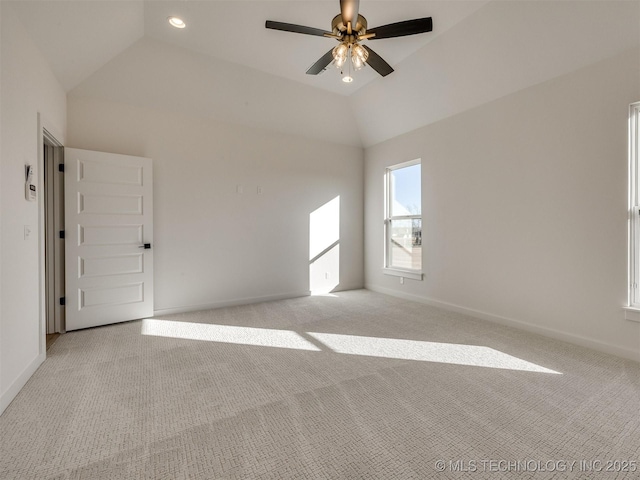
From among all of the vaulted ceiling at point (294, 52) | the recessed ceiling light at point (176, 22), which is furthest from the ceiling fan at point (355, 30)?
the recessed ceiling light at point (176, 22)

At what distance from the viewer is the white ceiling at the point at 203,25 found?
2582mm

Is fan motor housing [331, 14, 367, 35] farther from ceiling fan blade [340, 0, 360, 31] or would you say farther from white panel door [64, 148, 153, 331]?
white panel door [64, 148, 153, 331]

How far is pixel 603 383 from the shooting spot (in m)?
2.27

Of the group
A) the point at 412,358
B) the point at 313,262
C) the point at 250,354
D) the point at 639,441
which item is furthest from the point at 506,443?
the point at 313,262

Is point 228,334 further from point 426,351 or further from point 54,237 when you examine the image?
point 54,237

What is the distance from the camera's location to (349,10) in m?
2.12

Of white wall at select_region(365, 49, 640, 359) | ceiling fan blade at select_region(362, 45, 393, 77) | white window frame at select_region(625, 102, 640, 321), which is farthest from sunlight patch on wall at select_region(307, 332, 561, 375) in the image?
ceiling fan blade at select_region(362, 45, 393, 77)

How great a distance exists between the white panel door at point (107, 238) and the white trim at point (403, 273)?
12.3ft

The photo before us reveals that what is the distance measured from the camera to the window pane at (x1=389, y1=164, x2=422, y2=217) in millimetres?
4932

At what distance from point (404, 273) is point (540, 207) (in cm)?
222

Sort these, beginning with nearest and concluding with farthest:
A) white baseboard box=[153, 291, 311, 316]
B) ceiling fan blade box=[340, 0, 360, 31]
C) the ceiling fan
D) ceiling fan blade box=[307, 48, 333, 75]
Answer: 1. ceiling fan blade box=[340, 0, 360, 31]
2. the ceiling fan
3. ceiling fan blade box=[307, 48, 333, 75]
4. white baseboard box=[153, 291, 311, 316]

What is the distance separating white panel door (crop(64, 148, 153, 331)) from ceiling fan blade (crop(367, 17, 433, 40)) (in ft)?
10.2

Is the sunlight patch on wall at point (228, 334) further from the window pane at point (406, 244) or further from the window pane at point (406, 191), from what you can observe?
the window pane at point (406, 191)

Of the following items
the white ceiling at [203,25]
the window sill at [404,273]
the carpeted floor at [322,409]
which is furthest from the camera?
the window sill at [404,273]
